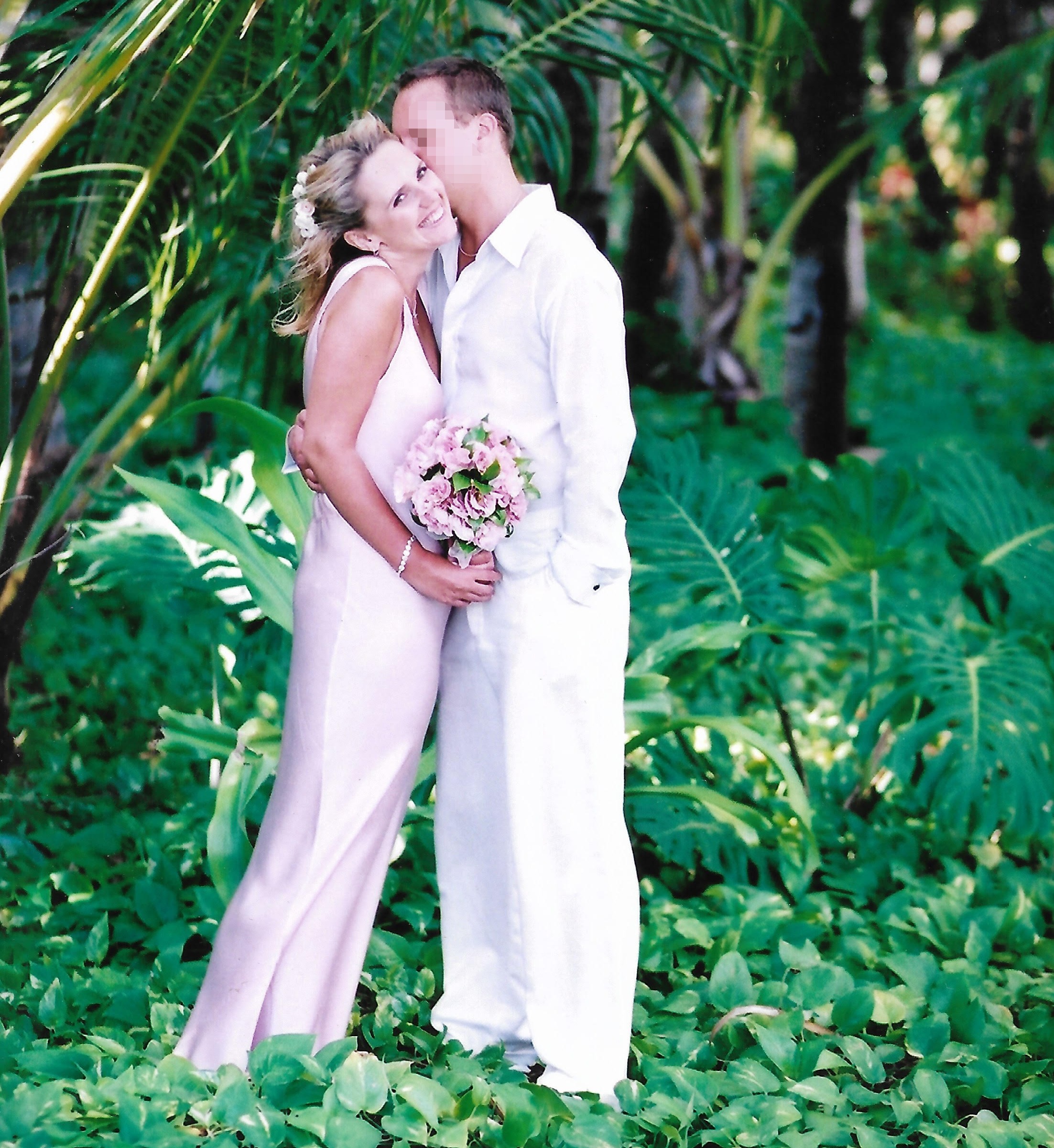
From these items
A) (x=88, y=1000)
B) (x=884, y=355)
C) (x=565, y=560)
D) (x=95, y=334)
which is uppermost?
(x=884, y=355)

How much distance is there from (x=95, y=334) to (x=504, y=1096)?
215 centimetres

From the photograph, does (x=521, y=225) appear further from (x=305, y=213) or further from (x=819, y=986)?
(x=819, y=986)

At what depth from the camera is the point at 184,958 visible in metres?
2.86

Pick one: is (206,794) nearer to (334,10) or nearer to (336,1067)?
(336,1067)

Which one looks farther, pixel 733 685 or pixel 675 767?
pixel 733 685

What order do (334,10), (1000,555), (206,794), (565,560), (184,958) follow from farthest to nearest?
(1000,555)
(206,794)
(334,10)
(184,958)
(565,560)

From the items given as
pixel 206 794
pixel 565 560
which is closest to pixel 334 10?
pixel 565 560

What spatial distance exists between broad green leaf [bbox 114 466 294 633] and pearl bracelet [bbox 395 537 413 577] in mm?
650

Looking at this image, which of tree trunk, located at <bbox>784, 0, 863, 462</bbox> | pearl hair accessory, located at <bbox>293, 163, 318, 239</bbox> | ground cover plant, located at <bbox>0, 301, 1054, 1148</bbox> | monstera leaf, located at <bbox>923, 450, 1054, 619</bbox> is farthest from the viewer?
tree trunk, located at <bbox>784, 0, 863, 462</bbox>

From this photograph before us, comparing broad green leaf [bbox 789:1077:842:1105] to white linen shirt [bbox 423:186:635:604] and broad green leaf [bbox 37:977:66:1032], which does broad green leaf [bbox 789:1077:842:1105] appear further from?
broad green leaf [bbox 37:977:66:1032]

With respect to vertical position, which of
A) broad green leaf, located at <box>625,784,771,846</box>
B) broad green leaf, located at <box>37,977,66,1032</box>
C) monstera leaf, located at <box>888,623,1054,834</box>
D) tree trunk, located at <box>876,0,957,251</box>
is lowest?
broad green leaf, located at <box>37,977,66,1032</box>

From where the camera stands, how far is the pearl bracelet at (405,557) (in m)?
2.12

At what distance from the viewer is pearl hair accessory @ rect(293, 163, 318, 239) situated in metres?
2.11

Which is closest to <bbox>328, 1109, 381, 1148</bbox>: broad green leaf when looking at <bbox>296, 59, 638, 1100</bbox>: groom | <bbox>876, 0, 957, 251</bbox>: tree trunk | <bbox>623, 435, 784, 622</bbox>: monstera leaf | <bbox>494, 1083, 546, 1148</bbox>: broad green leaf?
<bbox>494, 1083, 546, 1148</bbox>: broad green leaf
